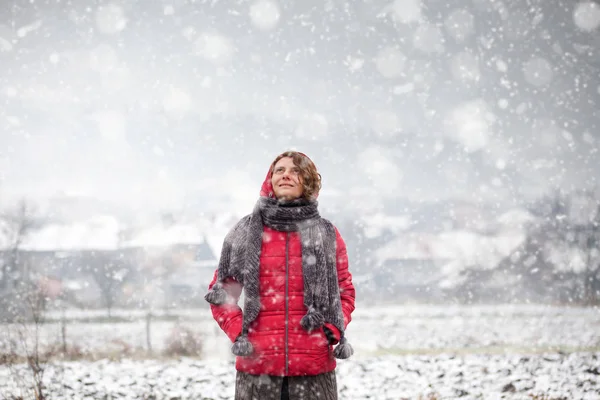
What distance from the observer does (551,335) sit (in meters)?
14.1

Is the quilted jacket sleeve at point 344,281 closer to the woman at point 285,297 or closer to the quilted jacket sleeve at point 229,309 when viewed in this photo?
the woman at point 285,297

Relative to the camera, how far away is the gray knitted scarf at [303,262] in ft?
8.05

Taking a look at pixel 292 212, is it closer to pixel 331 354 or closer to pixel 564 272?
pixel 331 354

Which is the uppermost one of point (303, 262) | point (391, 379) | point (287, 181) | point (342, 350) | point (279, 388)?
point (287, 181)

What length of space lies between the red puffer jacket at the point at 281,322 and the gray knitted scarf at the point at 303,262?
4 centimetres

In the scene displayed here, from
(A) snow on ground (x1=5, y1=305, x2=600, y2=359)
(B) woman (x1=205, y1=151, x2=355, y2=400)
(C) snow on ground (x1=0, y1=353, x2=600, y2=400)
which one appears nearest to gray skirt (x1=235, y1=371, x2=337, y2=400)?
(B) woman (x1=205, y1=151, x2=355, y2=400)

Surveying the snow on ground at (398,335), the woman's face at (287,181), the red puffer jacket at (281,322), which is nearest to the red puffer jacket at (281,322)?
the red puffer jacket at (281,322)

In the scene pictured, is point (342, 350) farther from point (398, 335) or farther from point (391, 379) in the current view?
point (398, 335)

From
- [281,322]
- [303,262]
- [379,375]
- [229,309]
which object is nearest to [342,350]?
[281,322]

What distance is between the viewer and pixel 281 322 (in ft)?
8.16

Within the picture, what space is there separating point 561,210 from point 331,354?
31.0 m

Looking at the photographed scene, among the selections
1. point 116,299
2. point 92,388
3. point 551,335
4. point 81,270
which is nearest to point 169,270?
point 81,270

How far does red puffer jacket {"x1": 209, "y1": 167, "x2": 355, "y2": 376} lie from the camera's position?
96.3 inches

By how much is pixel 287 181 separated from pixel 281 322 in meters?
0.72
